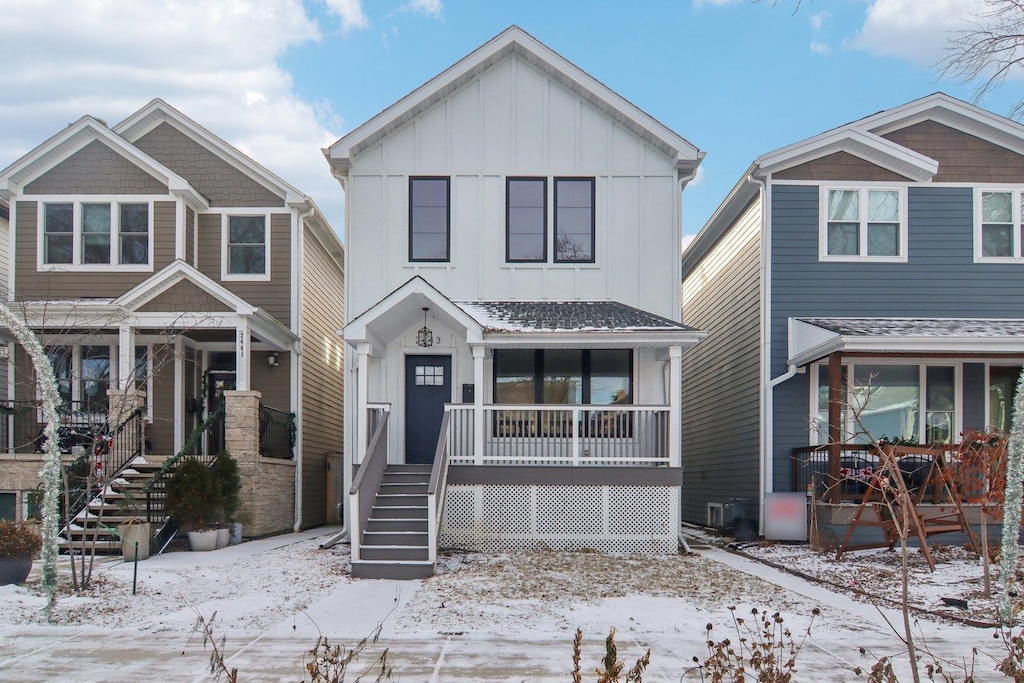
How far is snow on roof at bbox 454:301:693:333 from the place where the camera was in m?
14.1

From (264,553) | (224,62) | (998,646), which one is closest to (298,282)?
(264,553)

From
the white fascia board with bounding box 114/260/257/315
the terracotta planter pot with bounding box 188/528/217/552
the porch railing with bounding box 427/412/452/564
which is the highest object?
the white fascia board with bounding box 114/260/257/315

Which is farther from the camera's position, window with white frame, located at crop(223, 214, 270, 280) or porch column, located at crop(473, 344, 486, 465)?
window with white frame, located at crop(223, 214, 270, 280)

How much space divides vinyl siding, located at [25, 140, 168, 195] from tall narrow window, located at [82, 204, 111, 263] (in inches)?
12.7

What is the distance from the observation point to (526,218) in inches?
630

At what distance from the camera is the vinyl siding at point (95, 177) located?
17.1 m

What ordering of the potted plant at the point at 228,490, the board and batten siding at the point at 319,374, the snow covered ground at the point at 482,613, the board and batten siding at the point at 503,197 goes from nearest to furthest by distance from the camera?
the snow covered ground at the point at 482,613 → the potted plant at the point at 228,490 → the board and batten siding at the point at 503,197 → the board and batten siding at the point at 319,374

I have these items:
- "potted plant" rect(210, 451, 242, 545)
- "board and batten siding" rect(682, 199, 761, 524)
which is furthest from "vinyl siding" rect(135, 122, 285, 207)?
"board and batten siding" rect(682, 199, 761, 524)

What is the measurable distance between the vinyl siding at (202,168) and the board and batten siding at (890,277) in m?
9.93

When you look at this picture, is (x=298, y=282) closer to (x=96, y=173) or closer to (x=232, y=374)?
(x=232, y=374)

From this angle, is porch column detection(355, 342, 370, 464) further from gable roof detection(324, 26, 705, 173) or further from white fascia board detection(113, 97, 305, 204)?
white fascia board detection(113, 97, 305, 204)

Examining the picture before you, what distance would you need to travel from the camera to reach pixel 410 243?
625 inches

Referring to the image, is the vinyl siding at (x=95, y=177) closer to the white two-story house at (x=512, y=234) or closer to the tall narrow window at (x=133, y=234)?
the tall narrow window at (x=133, y=234)

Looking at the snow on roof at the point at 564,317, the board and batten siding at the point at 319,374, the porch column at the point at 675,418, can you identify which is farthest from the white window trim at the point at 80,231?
the porch column at the point at 675,418
